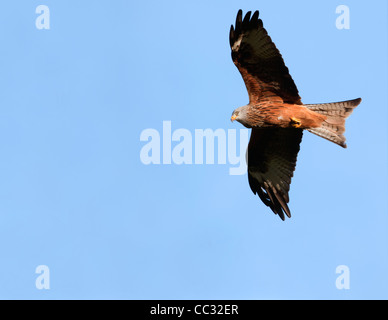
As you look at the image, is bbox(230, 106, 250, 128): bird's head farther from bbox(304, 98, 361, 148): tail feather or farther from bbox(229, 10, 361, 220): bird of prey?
bbox(304, 98, 361, 148): tail feather

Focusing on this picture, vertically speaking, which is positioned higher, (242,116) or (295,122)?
(242,116)

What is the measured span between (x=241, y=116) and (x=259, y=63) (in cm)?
88

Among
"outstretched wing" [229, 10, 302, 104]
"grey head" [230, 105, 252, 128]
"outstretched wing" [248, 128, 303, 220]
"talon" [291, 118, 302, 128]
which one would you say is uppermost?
"outstretched wing" [229, 10, 302, 104]

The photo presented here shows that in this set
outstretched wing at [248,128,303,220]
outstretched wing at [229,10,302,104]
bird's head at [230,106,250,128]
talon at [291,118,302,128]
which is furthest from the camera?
outstretched wing at [248,128,303,220]

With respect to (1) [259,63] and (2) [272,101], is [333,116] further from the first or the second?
(1) [259,63]

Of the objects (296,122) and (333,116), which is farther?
(333,116)

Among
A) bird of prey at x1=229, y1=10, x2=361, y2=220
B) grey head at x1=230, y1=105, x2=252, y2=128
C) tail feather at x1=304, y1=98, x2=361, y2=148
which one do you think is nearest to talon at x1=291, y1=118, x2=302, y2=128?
bird of prey at x1=229, y1=10, x2=361, y2=220

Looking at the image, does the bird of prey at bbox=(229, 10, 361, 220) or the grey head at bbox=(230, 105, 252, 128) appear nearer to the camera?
the bird of prey at bbox=(229, 10, 361, 220)

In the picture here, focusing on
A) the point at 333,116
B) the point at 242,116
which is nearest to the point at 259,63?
the point at 242,116

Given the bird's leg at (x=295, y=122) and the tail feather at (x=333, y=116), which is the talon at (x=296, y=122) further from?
the tail feather at (x=333, y=116)

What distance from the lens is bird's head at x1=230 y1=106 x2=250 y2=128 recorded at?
12367 millimetres

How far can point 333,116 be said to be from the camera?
490 inches

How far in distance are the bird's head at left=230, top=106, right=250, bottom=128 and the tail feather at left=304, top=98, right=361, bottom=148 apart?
0.97 metres

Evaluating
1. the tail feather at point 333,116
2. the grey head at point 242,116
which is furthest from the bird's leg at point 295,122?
the grey head at point 242,116
